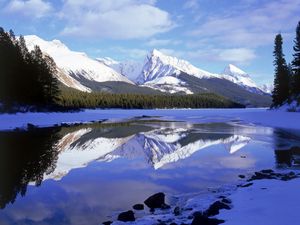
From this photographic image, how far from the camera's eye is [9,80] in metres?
68.9

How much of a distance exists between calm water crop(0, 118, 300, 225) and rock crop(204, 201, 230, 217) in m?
3.44

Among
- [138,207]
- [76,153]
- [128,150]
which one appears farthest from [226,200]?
[128,150]

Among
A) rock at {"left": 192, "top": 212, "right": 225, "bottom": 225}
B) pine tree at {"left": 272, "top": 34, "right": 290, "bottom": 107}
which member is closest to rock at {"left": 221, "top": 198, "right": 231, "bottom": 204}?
rock at {"left": 192, "top": 212, "right": 225, "bottom": 225}

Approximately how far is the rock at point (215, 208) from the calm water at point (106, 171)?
3.44 meters

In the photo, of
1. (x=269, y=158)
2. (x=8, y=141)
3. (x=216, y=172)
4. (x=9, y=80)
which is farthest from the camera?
(x=9, y=80)

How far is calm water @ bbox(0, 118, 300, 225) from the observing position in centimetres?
1611

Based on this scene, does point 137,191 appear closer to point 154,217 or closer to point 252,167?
point 154,217

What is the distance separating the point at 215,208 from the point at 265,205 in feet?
5.58

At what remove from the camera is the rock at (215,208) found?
13999 millimetres

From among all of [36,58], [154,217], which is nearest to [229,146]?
[154,217]

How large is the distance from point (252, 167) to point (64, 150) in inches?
630

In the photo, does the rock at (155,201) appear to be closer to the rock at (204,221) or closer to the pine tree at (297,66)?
the rock at (204,221)

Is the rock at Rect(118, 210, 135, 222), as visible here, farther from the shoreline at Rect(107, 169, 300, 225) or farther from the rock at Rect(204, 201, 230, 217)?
the rock at Rect(204, 201, 230, 217)

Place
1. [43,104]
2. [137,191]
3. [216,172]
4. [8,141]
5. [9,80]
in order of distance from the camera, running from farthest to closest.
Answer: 1. [43,104]
2. [9,80]
3. [8,141]
4. [216,172]
5. [137,191]
